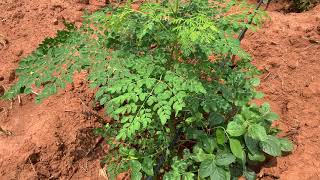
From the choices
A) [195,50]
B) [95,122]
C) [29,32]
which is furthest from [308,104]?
[29,32]

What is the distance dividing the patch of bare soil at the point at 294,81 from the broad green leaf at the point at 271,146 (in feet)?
0.59

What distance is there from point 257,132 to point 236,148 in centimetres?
19

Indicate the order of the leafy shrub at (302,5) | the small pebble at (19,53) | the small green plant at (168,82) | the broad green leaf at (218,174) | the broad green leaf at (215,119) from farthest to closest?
the leafy shrub at (302,5), the small pebble at (19,53), the broad green leaf at (215,119), the broad green leaf at (218,174), the small green plant at (168,82)

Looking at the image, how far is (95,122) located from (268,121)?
1.50m

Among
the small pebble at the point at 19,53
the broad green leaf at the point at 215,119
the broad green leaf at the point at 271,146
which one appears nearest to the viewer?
the broad green leaf at the point at 271,146

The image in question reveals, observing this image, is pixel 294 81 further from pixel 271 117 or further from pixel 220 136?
pixel 220 136

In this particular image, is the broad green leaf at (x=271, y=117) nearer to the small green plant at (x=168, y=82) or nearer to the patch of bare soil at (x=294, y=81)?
the small green plant at (x=168, y=82)

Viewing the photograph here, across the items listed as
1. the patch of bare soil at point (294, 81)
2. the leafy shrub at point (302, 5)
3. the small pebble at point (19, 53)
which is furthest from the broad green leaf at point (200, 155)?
the leafy shrub at point (302, 5)

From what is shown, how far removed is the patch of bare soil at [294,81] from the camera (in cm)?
296

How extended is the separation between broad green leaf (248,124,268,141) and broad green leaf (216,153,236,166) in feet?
0.72

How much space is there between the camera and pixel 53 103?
347 centimetres

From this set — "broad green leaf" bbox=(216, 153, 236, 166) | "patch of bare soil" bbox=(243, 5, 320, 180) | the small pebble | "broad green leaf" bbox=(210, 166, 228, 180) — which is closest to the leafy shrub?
"patch of bare soil" bbox=(243, 5, 320, 180)

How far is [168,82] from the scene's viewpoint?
242 centimetres

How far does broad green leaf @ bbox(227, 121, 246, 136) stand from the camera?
2.85m
